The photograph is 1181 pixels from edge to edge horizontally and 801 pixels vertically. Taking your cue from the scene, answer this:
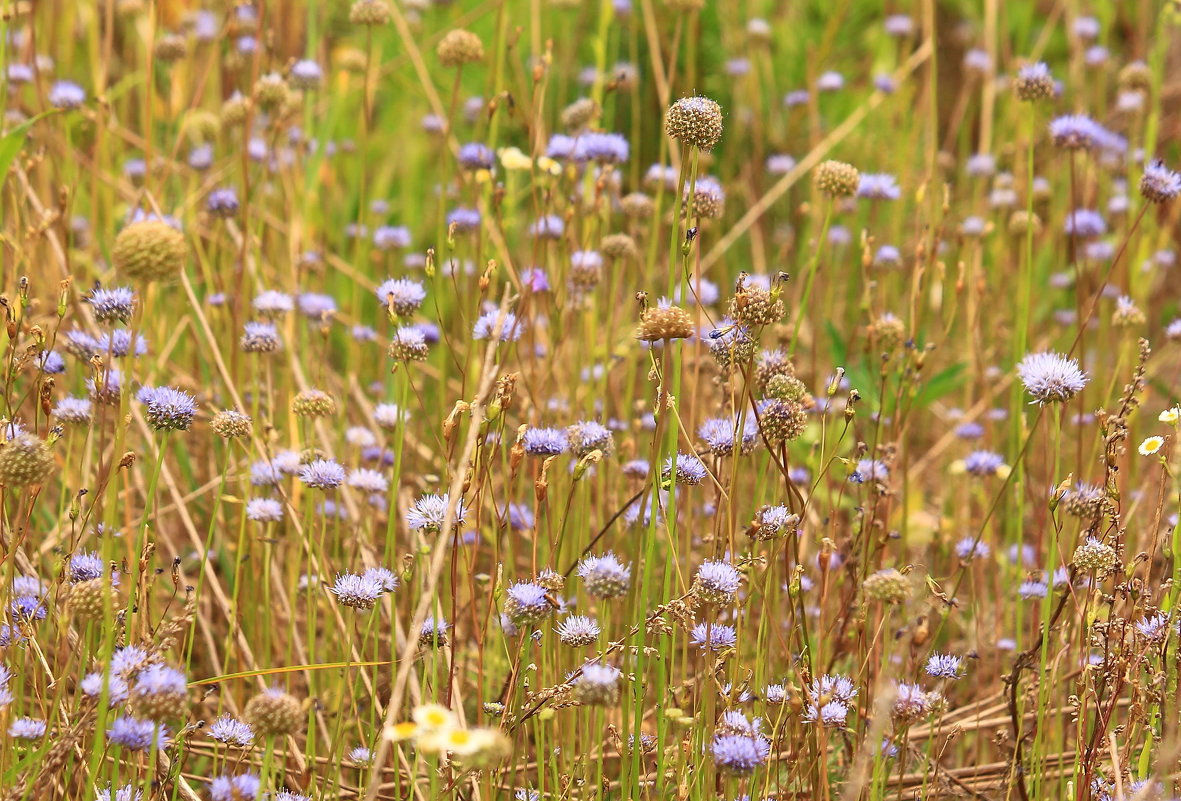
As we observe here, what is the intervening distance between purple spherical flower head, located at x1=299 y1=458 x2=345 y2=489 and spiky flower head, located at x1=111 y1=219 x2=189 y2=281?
0.62 m

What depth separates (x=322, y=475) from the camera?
1.73 meters

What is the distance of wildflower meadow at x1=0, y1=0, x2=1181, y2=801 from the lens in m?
1.47

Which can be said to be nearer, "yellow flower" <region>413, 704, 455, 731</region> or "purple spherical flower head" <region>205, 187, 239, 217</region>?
"yellow flower" <region>413, 704, 455, 731</region>

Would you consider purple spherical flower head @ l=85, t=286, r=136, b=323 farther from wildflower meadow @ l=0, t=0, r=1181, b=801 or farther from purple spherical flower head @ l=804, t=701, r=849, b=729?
purple spherical flower head @ l=804, t=701, r=849, b=729

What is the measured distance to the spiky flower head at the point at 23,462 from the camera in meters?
1.28

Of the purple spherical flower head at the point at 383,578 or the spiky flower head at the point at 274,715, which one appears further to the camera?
the purple spherical flower head at the point at 383,578

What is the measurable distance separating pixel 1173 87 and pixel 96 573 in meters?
4.05

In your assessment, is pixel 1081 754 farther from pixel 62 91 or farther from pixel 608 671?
pixel 62 91

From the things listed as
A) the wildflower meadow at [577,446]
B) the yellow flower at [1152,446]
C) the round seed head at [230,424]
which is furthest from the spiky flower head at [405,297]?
the yellow flower at [1152,446]

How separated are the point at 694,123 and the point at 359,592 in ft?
2.44

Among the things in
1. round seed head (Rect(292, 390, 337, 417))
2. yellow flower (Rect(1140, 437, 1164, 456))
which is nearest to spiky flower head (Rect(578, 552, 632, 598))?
round seed head (Rect(292, 390, 337, 417))

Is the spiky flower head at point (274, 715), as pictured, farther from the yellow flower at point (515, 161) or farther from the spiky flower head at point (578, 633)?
the yellow flower at point (515, 161)

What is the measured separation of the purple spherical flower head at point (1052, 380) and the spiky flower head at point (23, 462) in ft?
3.96

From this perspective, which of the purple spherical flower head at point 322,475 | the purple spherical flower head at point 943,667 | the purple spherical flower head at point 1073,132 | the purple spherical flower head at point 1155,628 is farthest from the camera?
the purple spherical flower head at point 1073,132
